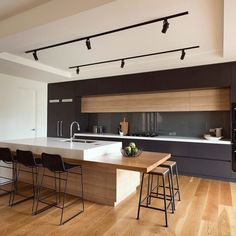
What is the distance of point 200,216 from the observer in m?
2.64

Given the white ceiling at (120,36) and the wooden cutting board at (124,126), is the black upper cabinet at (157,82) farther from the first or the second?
the wooden cutting board at (124,126)

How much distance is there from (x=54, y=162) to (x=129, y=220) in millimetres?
1216

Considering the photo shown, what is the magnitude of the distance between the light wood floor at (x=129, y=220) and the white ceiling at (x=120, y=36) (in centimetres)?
243

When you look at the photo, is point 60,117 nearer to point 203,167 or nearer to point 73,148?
point 73,148

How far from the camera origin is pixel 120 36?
313cm

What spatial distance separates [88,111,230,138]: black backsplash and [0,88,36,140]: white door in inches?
76.2

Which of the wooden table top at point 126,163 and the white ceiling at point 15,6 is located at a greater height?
the white ceiling at point 15,6

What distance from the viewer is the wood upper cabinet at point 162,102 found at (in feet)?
14.0

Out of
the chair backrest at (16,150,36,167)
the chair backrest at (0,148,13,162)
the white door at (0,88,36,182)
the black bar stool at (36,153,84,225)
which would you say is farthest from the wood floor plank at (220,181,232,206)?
the white door at (0,88,36,182)

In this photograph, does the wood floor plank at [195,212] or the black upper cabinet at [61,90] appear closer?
the wood floor plank at [195,212]

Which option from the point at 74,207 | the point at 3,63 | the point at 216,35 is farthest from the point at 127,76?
the point at 74,207

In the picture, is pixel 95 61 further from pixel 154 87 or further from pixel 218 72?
pixel 218 72

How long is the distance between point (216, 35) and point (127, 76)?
2353 mm

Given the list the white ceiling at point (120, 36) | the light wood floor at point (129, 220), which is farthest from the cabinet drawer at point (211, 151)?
the white ceiling at point (120, 36)
